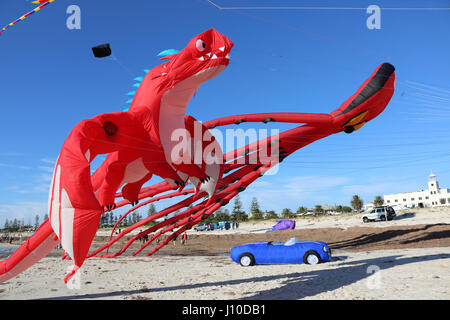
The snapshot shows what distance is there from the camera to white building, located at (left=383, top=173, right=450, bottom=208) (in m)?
94.7

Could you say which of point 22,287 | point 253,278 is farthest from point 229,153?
point 22,287

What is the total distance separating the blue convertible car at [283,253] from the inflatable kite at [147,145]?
6250mm

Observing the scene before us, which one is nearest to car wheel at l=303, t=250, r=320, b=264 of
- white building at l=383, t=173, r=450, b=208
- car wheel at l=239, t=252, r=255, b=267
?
car wheel at l=239, t=252, r=255, b=267

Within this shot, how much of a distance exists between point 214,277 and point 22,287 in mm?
7081

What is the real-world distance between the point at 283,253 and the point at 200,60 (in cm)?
1011

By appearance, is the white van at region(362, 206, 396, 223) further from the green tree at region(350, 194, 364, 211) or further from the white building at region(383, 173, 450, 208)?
the white building at region(383, 173, 450, 208)

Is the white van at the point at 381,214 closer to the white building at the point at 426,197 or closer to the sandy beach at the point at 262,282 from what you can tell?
the sandy beach at the point at 262,282

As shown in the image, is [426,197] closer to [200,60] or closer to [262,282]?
[262,282]

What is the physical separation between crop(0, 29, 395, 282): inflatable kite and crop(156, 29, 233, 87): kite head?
24mm

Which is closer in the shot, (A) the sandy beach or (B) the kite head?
(B) the kite head

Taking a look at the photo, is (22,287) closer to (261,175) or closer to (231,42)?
(261,175)

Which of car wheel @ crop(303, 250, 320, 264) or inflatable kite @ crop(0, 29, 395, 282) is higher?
inflatable kite @ crop(0, 29, 395, 282)

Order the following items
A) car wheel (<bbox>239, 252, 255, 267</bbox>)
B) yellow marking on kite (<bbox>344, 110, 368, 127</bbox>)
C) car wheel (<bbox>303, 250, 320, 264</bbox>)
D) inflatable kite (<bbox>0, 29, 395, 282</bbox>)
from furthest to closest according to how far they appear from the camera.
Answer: car wheel (<bbox>239, 252, 255, 267</bbox>), car wheel (<bbox>303, 250, 320, 264</bbox>), yellow marking on kite (<bbox>344, 110, 368, 127</bbox>), inflatable kite (<bbox>0, 29, 395, 282</bbox>)

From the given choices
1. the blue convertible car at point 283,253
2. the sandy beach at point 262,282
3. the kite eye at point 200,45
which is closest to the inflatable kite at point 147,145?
the kite eye at point 200,45
